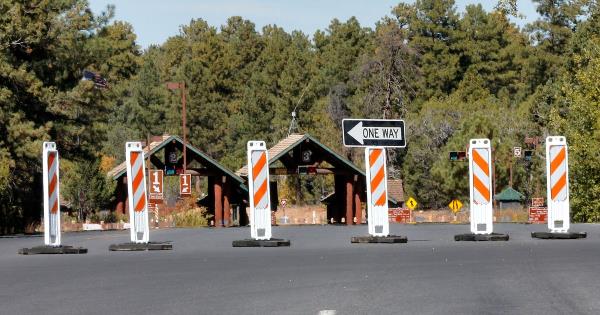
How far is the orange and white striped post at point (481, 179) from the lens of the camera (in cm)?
2334

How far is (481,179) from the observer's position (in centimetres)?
2339

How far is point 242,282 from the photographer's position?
46.9ft

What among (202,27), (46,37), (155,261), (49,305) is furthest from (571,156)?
(202,27)

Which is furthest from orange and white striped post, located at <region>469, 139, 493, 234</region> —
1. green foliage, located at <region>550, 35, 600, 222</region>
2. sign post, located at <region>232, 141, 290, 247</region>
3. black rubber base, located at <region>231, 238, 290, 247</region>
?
green foliage, located at <region>550, 35, 600, 222</region>

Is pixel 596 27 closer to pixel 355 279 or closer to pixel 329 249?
pixel 329 249

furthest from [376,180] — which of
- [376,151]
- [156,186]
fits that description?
[156,186]

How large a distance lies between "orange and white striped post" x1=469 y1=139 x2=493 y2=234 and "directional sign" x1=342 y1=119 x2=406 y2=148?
4.55ft

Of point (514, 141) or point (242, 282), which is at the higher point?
point (514, 141)

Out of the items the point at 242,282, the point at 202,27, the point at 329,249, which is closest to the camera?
the point at 242,282

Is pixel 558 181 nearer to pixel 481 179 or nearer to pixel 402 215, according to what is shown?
pixel 481 179

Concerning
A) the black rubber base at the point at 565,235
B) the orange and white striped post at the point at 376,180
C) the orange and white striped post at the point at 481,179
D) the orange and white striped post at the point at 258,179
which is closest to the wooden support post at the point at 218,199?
the black rubber base at the point at 565,235

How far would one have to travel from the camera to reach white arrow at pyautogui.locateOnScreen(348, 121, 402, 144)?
22953mm

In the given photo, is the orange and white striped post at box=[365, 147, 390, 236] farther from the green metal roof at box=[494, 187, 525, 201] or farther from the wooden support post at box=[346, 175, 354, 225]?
the green metal roof at box=[494, 187, 525, 201]

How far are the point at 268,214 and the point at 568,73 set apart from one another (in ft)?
215
